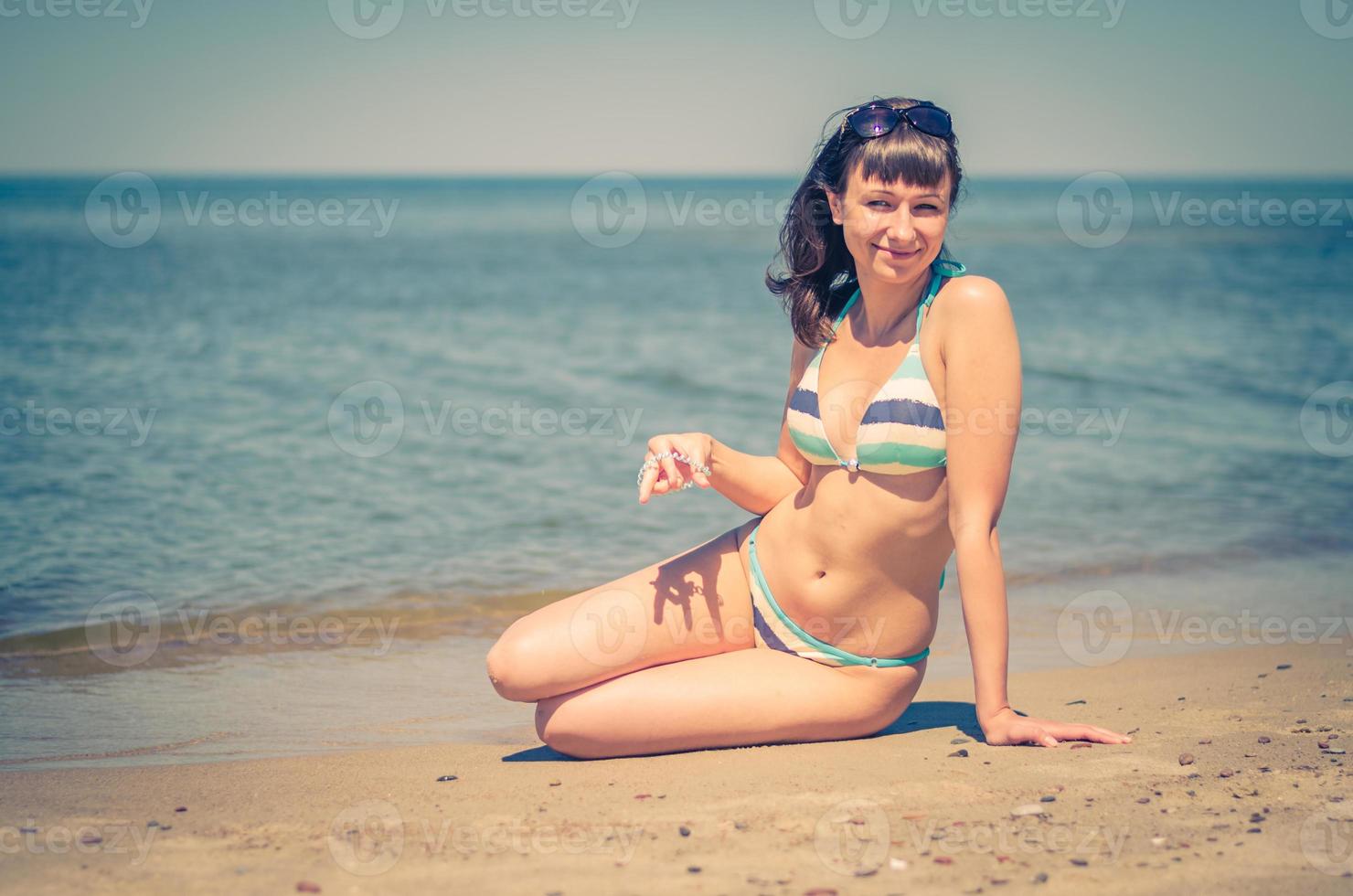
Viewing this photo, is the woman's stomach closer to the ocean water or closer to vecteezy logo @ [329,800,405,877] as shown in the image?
the ocean water

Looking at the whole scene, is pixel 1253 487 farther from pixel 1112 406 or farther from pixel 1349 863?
pixel 1349 863

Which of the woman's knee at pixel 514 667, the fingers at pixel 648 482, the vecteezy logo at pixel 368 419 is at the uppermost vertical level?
the vecteezy logo at pixel 368 419

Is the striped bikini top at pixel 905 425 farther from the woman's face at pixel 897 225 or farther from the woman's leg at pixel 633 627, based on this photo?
the woman's leg at pixel 633 627

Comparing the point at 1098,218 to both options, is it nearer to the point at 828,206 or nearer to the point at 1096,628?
the point at 1096,628

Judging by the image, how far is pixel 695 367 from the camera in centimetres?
1449

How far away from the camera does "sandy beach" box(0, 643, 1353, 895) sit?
2.88m

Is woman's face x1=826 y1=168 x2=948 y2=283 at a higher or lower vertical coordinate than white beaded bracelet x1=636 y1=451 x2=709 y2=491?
higher

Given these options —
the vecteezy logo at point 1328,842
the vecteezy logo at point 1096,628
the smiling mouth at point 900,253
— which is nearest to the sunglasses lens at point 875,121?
the smiling mouth at point 900,253

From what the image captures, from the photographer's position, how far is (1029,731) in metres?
3.59

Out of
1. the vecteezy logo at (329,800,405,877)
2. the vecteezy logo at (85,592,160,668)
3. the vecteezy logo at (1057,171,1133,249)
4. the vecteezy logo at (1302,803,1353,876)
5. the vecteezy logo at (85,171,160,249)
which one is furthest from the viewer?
the vecteezy logo at (1057,171,1133,249)

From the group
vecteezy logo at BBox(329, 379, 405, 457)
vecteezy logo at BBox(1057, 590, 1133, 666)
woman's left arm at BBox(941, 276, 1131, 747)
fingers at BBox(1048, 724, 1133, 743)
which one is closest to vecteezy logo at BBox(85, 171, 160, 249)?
vecteezy logo at BBox(329, 379, 405, 457)

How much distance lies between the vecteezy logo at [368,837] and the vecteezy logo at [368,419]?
6456mm

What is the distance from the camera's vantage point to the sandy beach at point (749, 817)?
2885 millimetres

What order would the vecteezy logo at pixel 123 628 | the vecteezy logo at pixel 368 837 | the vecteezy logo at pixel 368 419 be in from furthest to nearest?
the vecteezy logo at pixel 368 419 < the vecteezy logo at pixel 123 628 < the vecteezy logo at pixel 368 837
